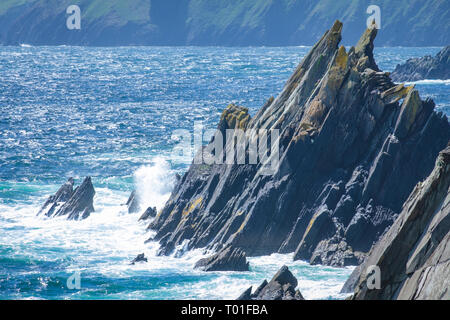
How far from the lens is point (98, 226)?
5628 centimetres

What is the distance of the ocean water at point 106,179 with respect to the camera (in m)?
41.6

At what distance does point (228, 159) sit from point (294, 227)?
26.1 ft

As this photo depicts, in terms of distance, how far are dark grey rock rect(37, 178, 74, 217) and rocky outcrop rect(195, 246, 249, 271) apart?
19703 millimetres

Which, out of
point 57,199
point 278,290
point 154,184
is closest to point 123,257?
point 57,199

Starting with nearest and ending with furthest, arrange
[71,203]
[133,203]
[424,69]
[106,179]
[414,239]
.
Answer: [414,239] → [71,203] → [133,203] → [106,179] → [424,69]

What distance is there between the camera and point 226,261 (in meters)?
43.7

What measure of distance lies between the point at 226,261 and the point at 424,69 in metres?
124

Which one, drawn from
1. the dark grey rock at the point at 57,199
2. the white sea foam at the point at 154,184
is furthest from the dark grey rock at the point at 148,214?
the dark grey rock at the point at 57,199

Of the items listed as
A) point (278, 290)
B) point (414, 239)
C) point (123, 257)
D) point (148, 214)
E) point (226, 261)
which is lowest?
point (278, 290)

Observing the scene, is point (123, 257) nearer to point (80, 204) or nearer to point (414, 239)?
point (80, 204)

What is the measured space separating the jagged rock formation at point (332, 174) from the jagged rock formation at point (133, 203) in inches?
388

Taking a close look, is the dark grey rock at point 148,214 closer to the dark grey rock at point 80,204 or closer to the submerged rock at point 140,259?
the dark grey rock at point 80,204
